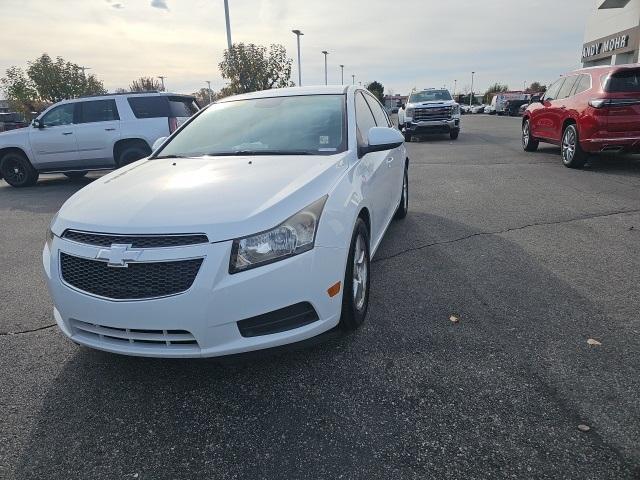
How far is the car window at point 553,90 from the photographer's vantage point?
413 inches

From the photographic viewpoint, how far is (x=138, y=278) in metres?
2.34

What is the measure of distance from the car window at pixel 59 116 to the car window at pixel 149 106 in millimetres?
1371

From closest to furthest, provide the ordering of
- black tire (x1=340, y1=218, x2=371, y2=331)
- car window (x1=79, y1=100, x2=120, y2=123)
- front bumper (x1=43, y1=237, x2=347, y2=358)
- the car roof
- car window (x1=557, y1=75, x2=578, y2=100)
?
front bumper (x1=43, y1=237, x2=347, y2=358)
black tire (x1=340, y1=218, x2=371, y2=331)
the car roof
car window (x1=557, y1=75, x2=578, y2=100)
car window (x1=79, y1=100, x2=120, y2=123)

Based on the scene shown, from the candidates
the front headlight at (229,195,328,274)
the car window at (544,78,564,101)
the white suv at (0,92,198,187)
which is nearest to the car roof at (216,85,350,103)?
the front headlight at (229,195,328,274)

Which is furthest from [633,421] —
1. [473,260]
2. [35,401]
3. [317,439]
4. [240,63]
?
[240,63]

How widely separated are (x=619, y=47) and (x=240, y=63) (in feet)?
79.4

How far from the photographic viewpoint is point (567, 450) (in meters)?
2.10

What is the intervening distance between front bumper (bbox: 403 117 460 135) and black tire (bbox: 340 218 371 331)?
1474 cm

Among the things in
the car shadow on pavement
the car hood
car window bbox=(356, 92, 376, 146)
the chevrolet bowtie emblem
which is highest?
car window bbox=(356, 92, 376, 146)

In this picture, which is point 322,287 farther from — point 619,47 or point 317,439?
point 619,47

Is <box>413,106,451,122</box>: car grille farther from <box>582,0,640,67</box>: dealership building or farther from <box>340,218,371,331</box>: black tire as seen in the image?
<box>582,0,640,67</box>: dealership building

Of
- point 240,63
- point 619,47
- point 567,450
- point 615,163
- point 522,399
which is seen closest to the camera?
point 567,450

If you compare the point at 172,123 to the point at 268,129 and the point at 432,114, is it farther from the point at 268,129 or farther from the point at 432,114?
the point at 432,114

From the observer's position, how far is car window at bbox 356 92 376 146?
149 inches
